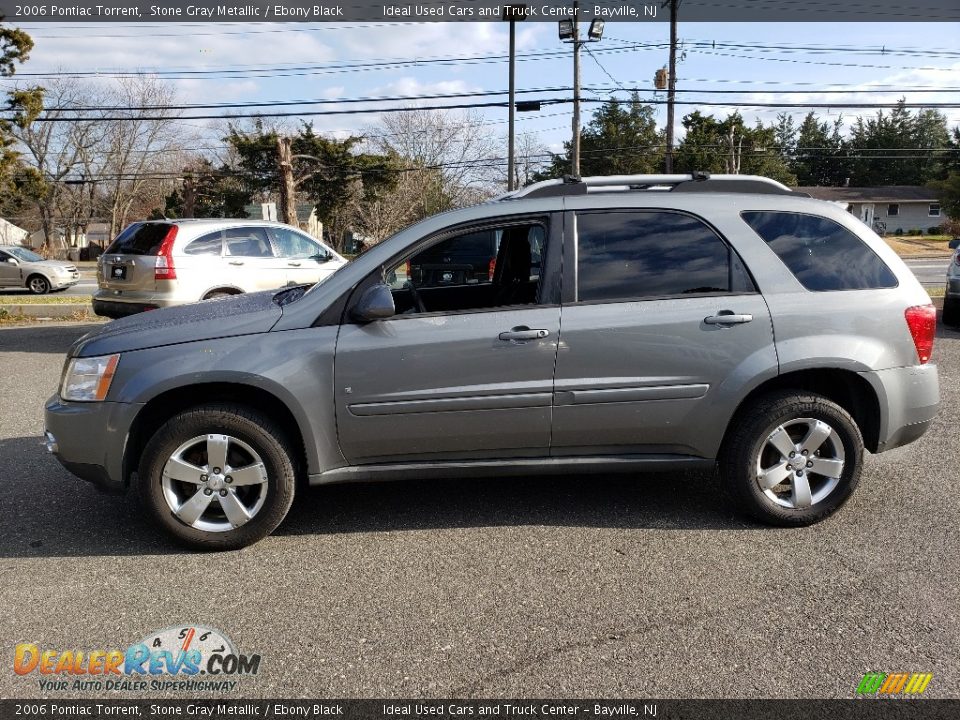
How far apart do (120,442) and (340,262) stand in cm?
780

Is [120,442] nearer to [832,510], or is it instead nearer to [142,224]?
[832,510]

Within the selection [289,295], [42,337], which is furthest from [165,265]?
[289,295]

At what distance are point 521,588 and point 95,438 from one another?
220 centimetres

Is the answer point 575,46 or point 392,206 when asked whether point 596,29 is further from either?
point 392,206

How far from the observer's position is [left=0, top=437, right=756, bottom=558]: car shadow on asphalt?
159 inches

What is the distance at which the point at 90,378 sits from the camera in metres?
3.80

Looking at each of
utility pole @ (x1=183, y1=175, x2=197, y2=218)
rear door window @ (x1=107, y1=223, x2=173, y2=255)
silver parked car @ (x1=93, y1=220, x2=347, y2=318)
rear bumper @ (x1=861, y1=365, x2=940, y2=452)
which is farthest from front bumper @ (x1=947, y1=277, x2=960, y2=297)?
utility pole @ (x1=183, y1=175, x2=197, y2=218)

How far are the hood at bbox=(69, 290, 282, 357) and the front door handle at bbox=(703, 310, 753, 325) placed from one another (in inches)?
86.9

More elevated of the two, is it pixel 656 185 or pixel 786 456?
pixel 656 185

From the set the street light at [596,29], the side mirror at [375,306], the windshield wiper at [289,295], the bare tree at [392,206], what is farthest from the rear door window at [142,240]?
the bare tree at [392,206]

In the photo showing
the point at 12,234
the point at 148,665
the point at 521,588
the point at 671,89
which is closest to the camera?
the point at 148,665

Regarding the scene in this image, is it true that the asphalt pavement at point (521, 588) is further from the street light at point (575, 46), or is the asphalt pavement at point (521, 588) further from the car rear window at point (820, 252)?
the street light at point (575, 46)

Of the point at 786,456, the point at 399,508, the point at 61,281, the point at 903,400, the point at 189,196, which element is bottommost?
the point at 399,508

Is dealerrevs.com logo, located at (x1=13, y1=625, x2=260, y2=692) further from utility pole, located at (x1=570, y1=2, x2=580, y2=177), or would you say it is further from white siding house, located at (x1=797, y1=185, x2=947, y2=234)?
white siding house, located at (x1=797, y1=185, x2=947, y2=234)
